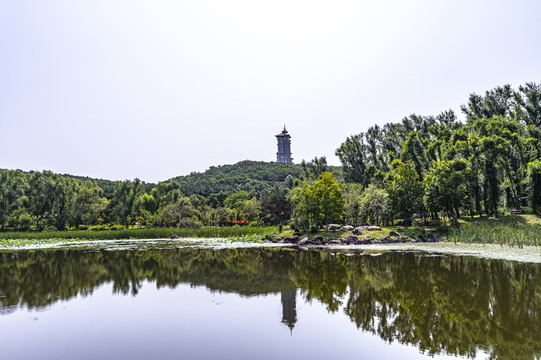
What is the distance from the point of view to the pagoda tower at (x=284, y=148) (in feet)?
586

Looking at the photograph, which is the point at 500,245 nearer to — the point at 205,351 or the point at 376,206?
the point at 376,206

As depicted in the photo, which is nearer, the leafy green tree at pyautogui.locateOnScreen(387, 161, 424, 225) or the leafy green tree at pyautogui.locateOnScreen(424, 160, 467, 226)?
the leafy green tree at pyautogui.locateOnScreen(424, 160, 467, 226)

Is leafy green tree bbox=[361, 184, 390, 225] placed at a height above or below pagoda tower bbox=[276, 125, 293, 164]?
below

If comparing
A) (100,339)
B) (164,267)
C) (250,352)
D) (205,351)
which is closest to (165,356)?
(205,351)

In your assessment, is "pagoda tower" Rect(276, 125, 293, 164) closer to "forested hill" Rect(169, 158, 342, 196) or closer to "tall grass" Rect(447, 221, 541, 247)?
"forested hill" Rect(169, 158, 342, 196)

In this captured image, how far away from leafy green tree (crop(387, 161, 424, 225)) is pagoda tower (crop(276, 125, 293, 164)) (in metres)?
140

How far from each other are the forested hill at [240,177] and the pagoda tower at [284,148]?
37.5 metres

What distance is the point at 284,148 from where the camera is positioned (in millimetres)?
180000

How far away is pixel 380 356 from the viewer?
6.06m

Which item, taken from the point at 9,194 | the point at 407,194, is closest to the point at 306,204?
the point at 407,194

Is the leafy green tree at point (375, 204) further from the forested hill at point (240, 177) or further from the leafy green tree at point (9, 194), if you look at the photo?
the leafy green tree at point (9, 194)

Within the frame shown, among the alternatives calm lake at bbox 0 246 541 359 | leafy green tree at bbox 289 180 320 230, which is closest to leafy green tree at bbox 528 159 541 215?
leafy green tree at bbox 289 180 320 230

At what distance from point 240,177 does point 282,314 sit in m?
111

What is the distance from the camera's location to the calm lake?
21.3 ft
